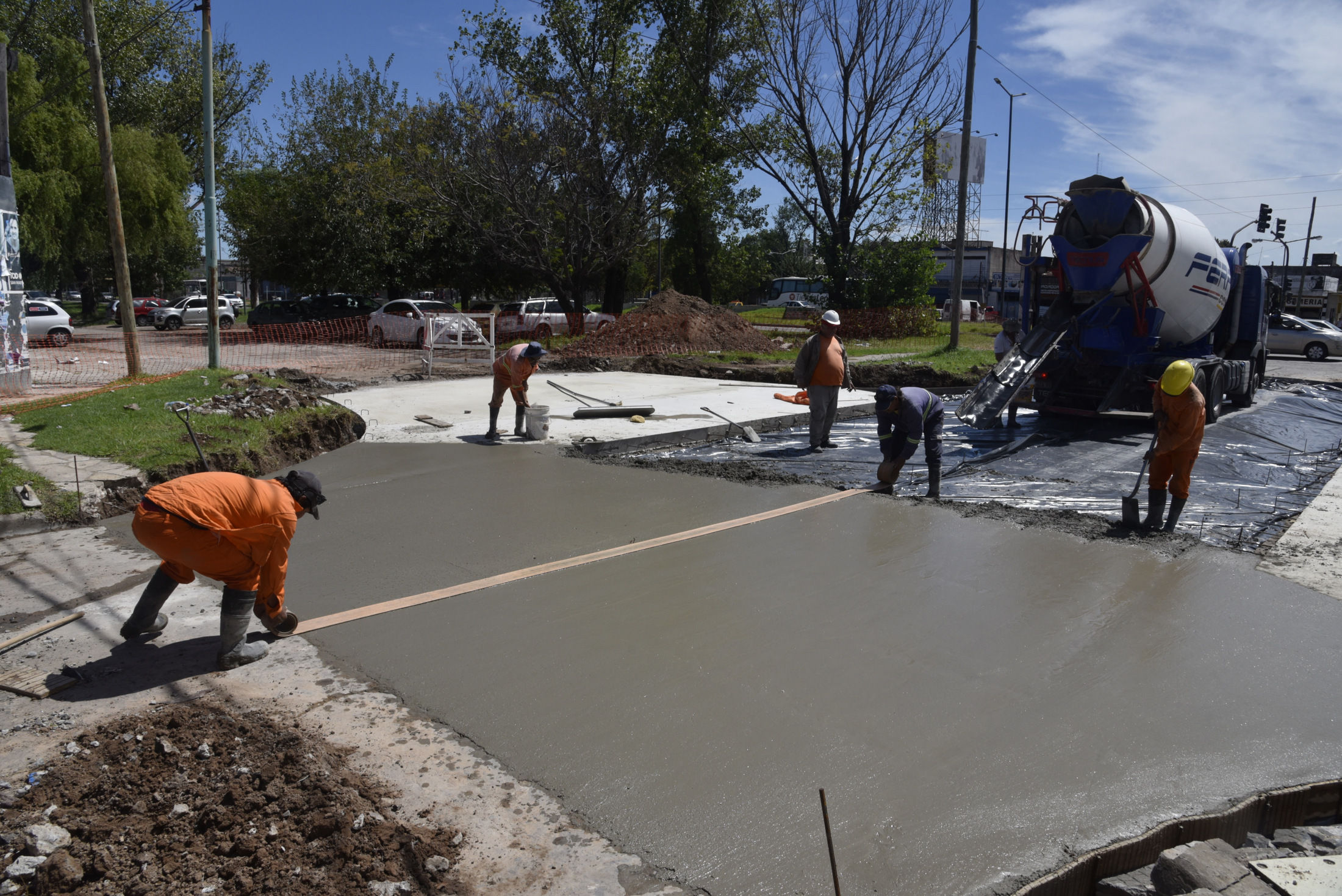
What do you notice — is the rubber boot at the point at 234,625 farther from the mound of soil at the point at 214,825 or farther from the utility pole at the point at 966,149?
the utility pole at the point at 966,149

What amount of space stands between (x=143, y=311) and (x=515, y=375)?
41.8 metres

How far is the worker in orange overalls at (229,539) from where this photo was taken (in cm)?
425

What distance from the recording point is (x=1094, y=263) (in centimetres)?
1179

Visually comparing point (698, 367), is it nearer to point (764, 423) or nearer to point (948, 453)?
point (764, 423)

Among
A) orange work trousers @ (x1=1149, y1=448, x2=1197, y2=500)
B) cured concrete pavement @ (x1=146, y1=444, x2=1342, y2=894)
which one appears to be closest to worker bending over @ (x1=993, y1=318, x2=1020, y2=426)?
orange work trousers @ (x1=1149, y1=448, x2=1197, y2=500)

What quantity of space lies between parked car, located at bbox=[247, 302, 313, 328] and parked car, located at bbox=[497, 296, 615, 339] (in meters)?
7.24

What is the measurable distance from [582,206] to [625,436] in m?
17.0

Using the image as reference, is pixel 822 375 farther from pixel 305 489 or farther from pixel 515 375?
pixel 305 489

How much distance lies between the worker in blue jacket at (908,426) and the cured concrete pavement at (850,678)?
1.02 metres

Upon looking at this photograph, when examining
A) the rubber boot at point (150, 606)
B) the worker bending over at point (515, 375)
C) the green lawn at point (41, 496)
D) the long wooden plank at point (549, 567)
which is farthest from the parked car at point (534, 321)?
the rubber boot at point (150, 606)

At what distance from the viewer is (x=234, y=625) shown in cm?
445

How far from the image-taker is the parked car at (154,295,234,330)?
117 feet

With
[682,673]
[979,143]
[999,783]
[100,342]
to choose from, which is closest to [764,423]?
[682,673]

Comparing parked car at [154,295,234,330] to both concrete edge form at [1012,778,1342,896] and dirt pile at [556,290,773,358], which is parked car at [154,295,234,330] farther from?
concrete edge form at [1012,778,1342,896]
